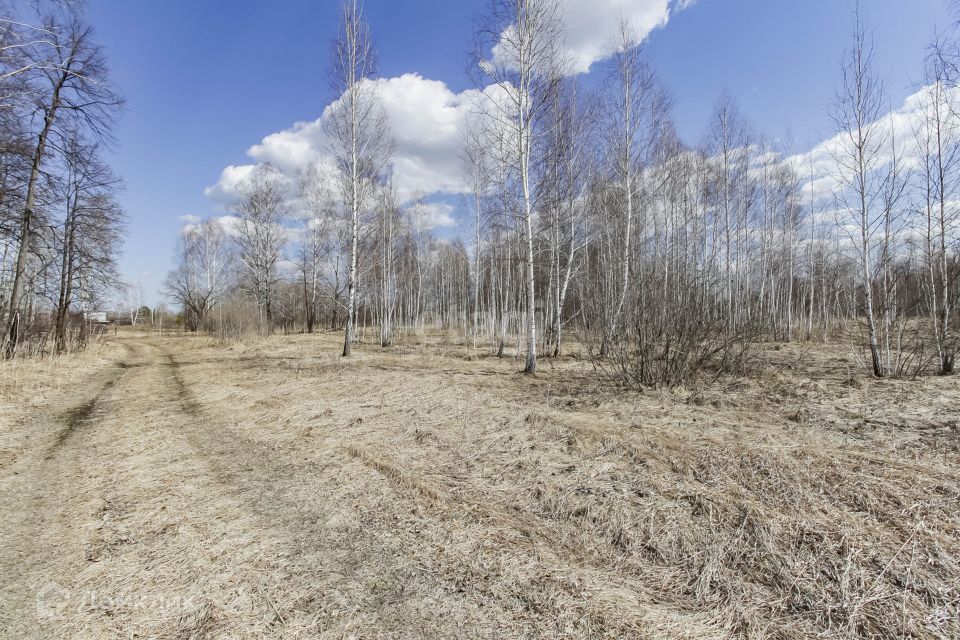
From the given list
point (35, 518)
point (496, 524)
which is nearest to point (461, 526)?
point (496, 524)

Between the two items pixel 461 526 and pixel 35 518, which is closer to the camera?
pixel 461 526

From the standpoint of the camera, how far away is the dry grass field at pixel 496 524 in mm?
2148

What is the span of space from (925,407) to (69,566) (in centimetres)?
952

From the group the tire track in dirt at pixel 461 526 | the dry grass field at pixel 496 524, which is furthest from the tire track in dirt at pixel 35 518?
the tire track in dirt at pixel 461 526

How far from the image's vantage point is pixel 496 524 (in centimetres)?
302

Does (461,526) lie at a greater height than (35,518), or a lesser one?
greater

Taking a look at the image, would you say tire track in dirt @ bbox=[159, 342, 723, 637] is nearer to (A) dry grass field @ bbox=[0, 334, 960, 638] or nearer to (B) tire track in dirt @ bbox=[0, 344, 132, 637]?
(A) dry grass field @ bbox=[0, 334, 960, 638]

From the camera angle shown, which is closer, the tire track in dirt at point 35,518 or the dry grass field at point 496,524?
the dry grass field at point 496,524

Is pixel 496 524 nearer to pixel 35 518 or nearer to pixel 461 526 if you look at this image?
pixel 461 526

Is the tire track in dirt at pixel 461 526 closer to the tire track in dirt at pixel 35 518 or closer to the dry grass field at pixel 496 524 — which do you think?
the dry grass field at pixel 496 524

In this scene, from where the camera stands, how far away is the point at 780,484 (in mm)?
3186

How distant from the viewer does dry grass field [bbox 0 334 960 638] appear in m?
2.15

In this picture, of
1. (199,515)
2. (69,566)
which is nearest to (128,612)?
(69,566)

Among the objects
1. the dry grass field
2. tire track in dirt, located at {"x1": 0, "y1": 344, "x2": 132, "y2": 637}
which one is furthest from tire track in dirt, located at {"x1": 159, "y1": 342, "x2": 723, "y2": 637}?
tire track in dirt, located at {"x1": 0, "y1": 344, "x2": 132, "y2": 637}
